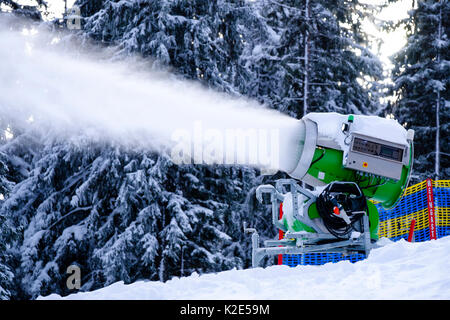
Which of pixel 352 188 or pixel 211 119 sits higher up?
pixel 352 188

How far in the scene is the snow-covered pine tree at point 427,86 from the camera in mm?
19828

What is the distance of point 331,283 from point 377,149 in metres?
2.95

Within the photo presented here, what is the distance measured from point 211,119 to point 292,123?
7297mm

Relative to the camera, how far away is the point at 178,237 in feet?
49.1

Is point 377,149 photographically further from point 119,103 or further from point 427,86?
point 427,86

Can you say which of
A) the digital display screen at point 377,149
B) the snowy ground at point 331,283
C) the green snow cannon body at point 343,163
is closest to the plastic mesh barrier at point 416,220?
the green snow cannon body at point 343,163

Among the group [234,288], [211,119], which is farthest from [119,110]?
[234,288]

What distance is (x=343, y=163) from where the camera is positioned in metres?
8.47

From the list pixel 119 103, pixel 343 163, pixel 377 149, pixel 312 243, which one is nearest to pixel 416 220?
pixel 312 243

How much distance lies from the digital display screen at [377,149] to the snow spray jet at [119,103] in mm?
6035

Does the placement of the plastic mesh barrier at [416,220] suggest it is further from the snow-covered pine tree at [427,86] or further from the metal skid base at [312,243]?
the snow-covered pine tree at [427,86]

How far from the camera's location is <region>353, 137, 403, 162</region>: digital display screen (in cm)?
842

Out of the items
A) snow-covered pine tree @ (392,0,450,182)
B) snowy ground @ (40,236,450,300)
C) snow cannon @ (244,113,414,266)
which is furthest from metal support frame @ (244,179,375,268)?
snow-covered pine tree @ (392,0,450,182)
